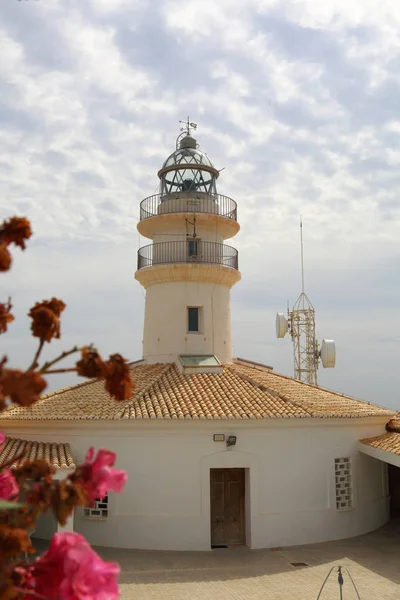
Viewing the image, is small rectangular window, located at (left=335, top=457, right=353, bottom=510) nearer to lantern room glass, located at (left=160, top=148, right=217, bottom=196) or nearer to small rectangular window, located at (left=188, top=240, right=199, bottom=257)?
small rectangular window, located at (left=188, top=240, right=199, bottom=257)

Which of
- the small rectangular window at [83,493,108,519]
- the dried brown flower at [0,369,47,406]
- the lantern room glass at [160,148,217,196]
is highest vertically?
the lantern room glass at [160,148,217,196]

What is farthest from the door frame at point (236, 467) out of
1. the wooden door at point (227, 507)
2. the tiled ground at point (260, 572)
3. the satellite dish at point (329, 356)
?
the satellite dish at point (329, 356)

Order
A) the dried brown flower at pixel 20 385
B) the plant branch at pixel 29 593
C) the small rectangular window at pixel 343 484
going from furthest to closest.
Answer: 1. the small rectangular window at pixel 343 484
2. the plant branch at pixel 29 593
3. the dried brown flower at pixel 20 385

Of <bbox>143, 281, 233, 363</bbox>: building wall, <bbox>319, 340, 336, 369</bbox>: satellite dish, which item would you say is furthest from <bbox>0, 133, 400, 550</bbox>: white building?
<bbox>319, 340, 336, 369</bbox>: satellite dish

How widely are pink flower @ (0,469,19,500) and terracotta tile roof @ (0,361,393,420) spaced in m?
15.0

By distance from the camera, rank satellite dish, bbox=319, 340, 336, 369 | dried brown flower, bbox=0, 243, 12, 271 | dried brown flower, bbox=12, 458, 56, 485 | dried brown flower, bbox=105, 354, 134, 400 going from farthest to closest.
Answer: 1. satellite dish, bbox=319, 340, 336, 369
2. dried brown flower, bbox=12, 458, 56, 485
3. dried brown flower, bbox=105, 354, 134, 400
4. dried brown flower, bbox=0, 243, 12, 271

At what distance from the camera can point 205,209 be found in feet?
84.8

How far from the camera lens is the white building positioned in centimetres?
1811

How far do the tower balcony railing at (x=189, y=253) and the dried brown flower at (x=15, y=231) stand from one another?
2201 cm

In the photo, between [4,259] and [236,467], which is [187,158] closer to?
[236,467]

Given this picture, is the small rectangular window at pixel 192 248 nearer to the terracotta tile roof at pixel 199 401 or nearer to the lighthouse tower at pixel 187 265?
the lighthouse tower at pixel 187 265

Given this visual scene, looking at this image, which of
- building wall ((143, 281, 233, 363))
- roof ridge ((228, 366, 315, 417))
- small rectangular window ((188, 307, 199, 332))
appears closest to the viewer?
roof ridge ((228, 366, 315, 417))

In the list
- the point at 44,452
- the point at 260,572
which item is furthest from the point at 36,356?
the point at 44,452

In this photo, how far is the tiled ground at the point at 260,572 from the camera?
14.1 metres
